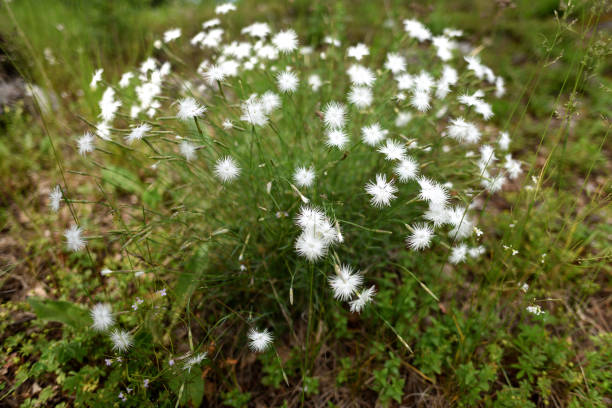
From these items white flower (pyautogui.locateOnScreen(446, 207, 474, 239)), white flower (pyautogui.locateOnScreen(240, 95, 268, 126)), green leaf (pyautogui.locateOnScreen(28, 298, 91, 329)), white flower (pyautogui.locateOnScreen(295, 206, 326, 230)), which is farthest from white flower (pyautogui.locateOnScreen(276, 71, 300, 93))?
green leaf (pyautogui.locateOnScreen(28, 298, 91, 329))

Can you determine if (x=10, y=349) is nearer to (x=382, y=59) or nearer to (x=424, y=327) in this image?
(x=424, y=327)

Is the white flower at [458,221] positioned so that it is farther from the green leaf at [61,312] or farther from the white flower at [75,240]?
the green leaf at [61,312]

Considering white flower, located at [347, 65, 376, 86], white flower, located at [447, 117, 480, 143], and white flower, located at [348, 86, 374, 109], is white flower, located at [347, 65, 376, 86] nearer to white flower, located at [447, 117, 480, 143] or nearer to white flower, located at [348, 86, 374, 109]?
white flower, located at [348, 86, 374, 109]

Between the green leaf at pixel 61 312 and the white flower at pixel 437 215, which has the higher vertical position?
the white flower at pixel 437 215

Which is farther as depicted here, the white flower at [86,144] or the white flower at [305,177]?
the white flower at [86,144]

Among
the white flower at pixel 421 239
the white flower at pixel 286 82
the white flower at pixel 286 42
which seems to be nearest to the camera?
the white flower at pixel 421 239

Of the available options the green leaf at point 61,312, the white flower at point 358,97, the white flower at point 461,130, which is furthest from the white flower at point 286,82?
the green leaf at point 61,312

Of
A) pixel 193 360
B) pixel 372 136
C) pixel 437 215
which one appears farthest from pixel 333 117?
pixel 193 360

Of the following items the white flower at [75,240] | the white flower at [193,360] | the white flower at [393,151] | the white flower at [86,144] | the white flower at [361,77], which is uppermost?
the white flower at [361,77]
